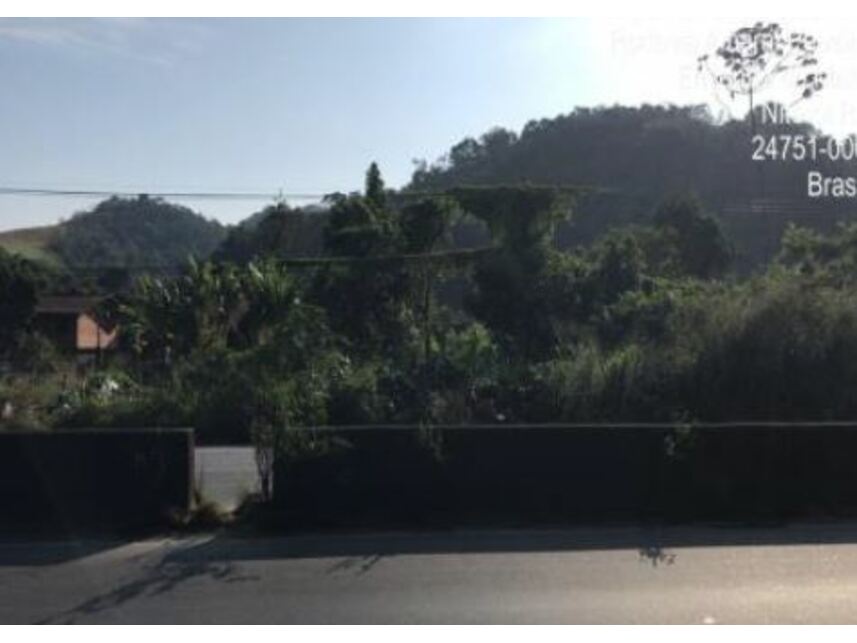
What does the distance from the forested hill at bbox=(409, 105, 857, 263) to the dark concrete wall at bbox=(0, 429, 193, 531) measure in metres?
43.9

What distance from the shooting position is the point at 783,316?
20.5 metres

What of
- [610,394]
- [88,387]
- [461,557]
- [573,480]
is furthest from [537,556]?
[88,387]

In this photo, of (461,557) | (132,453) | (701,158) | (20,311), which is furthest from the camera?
(701,158)

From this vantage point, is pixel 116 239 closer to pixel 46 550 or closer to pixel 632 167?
pixel 632 167

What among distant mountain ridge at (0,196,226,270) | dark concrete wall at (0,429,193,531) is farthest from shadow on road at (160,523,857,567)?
distant mountain ridge at (0,196,226,270)

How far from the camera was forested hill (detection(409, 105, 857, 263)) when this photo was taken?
5716 centimetres

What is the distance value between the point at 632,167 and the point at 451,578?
55.9 meters

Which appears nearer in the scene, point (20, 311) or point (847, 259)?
point (847, 259)

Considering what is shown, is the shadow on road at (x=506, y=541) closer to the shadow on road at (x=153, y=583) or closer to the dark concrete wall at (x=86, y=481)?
the shadow on road at (x=153, y=583)

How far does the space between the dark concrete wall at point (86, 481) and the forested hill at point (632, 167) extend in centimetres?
4388


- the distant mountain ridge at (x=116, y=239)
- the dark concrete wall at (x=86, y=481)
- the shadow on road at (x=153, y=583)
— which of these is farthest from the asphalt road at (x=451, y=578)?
the distant mountain ridge at (x=116, y=239)

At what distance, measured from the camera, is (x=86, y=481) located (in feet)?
39.5

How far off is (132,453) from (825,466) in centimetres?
724

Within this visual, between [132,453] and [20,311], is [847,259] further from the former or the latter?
[20,311]
